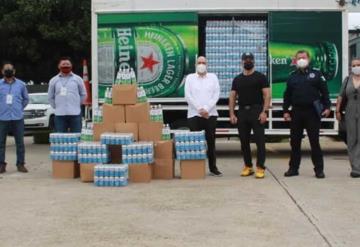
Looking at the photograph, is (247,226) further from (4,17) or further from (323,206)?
(4,17)

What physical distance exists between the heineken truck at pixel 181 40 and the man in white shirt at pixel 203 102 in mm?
2318

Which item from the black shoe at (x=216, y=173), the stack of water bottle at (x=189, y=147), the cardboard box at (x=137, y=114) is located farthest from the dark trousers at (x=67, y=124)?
the black shoe at (x=216, y=173)

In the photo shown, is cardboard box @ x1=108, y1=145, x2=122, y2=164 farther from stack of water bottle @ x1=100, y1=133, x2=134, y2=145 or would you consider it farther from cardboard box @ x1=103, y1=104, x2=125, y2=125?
cardboard box @ x1=103, y1=104, x2=125, y2=125

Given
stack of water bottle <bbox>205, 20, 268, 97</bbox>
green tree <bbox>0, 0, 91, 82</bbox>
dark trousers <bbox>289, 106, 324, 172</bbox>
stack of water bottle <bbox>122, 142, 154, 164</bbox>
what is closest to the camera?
stack of water bottle <bbox>122, 142, 154, 164</bbox>

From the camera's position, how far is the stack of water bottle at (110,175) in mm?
9234

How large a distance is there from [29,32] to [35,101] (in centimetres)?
719

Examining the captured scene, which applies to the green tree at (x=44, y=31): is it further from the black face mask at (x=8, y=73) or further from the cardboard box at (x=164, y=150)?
the cardboard box at (x=164, y=150)

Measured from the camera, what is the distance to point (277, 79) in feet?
41.8

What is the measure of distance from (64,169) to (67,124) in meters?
1.03

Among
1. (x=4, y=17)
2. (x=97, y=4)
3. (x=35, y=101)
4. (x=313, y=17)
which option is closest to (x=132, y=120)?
(x=97, y=4)

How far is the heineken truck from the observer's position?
1261 centimetres

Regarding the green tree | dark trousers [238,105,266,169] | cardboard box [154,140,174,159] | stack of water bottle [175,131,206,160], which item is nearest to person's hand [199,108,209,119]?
stack of water bottle [175,131,206,160]

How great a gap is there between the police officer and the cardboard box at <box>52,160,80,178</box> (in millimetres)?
3339

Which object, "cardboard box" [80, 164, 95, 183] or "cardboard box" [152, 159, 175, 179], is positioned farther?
"cardboard box" [152, 159, 175, 179]
